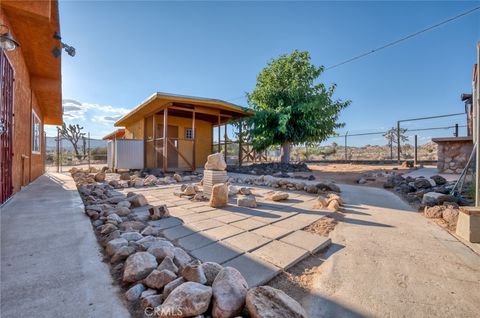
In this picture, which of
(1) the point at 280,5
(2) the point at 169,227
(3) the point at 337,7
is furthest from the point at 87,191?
(3) the point at 337,7

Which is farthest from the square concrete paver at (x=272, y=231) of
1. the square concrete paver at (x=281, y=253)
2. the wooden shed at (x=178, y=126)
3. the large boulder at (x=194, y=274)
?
the wooden shed at (x=178, y=126)

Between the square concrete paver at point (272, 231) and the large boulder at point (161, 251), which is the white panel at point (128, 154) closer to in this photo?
the square concrete paver at point (272, 231)

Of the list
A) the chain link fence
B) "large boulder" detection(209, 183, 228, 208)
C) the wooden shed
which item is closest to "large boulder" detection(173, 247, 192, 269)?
"large boulder" detection(209, 183, 228, 208)

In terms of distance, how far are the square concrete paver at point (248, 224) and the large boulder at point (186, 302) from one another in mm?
1386

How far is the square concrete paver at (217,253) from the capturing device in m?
1.67

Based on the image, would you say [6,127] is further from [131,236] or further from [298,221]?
[298,221]

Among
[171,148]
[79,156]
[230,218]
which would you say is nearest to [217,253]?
[230,218]

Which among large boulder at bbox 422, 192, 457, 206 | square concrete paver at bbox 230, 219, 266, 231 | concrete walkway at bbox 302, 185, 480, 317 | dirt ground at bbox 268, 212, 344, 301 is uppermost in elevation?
large boulder at bbox 422, 192, 457, 206

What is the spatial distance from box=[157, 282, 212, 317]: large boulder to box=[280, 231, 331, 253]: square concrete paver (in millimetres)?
1164

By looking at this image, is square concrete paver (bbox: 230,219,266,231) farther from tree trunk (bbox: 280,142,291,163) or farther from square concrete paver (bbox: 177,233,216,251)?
tree trunk (bbox: 280,142,291,163)

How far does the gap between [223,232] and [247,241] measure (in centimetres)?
35

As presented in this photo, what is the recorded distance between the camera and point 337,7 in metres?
6.72

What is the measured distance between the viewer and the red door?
2.90 m

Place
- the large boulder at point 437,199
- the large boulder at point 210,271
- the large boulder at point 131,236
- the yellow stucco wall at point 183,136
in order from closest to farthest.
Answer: the large boulder at point 210,271
the large boulder at point 131,236
the large boulder at point 437,199
the yellow stucco wall at point 183,136
